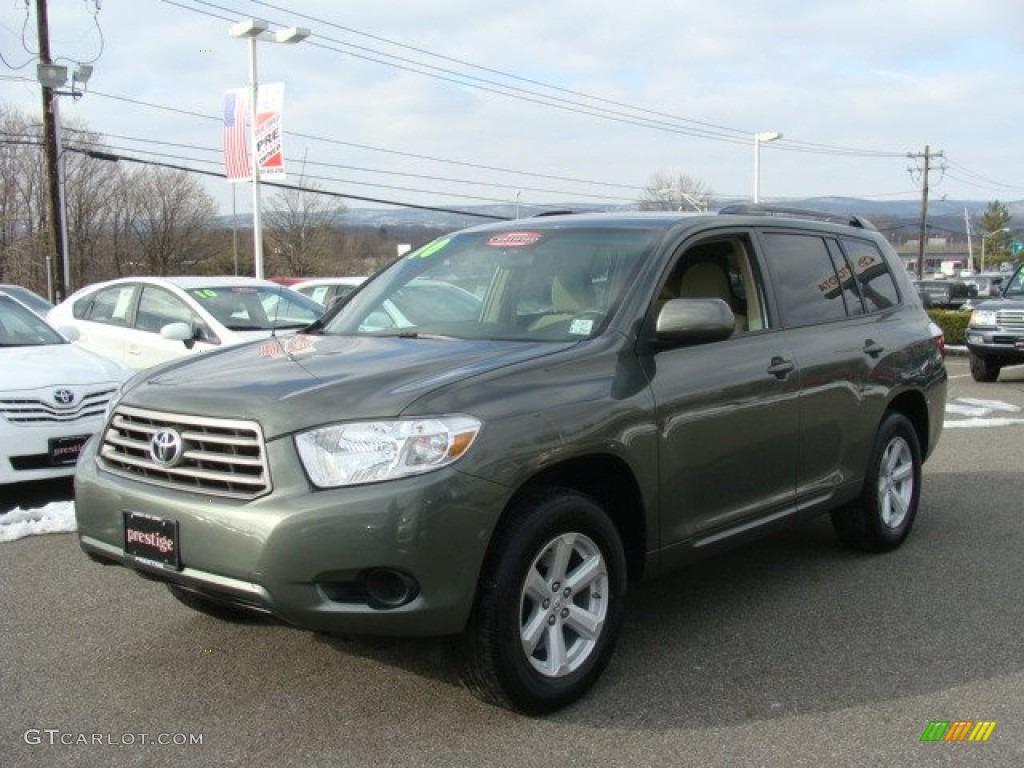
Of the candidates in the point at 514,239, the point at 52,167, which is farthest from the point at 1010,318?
the point at 52,167

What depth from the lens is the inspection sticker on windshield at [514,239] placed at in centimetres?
467

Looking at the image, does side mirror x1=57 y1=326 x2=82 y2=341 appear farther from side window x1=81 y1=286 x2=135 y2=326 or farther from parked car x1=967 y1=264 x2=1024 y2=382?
parked car x1=967 y1=264 x2=1024 y2=382

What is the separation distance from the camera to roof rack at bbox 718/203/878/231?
4945mm

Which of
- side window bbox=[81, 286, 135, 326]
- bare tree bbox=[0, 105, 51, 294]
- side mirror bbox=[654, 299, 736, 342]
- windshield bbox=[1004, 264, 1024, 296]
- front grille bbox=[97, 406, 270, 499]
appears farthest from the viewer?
bare tree bbox=[0, 105, 51, 294]

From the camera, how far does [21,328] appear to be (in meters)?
8.07

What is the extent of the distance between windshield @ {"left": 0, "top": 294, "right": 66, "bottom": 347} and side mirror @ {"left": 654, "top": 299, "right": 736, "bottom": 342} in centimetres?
581

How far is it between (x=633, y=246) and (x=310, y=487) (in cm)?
188

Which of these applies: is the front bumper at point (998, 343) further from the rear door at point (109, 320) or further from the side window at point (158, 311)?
the rear door at point (109, 320)

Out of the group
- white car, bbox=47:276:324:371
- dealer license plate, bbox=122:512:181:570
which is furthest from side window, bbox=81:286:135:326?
dealer license plate, bbox=122:512:181:570

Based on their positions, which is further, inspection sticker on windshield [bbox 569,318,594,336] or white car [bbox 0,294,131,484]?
white car [bbox 0,294,131,484]

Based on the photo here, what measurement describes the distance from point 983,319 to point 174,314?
1127cm

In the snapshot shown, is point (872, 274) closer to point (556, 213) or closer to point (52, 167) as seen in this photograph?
point (556, 213)

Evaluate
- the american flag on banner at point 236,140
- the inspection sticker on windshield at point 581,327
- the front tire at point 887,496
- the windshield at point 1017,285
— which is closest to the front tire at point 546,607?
the inspection sticker on windshield at point 581,327

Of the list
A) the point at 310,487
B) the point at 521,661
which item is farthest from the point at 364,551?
the point at 521,661
